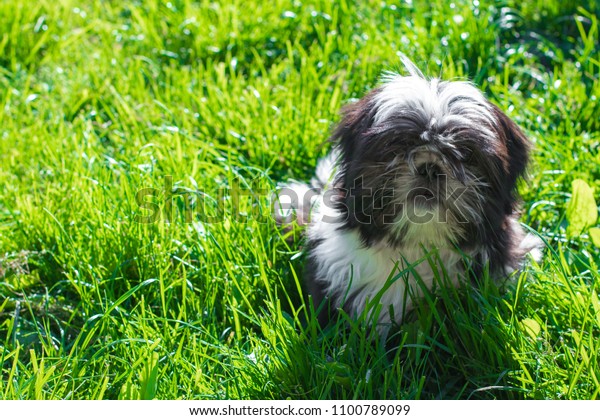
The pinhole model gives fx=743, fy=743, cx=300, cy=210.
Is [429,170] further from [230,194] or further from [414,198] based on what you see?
[230,194]

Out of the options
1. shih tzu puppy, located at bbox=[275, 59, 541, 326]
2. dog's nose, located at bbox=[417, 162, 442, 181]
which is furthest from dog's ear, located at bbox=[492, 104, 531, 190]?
dog's nose, located at bbox=[417, 162, 442, 181]

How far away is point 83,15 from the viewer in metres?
5.36

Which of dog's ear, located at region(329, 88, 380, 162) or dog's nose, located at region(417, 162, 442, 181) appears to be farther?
dog's ear, located at region(329, 88, 380, 162)

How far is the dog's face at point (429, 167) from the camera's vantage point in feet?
8.50

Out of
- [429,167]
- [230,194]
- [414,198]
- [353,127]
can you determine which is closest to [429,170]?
[429,167]

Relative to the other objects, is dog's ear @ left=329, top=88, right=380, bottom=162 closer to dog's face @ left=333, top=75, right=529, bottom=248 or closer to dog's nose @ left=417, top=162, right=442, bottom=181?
dog's face @ left=333, top=75, right=529, bottom=248

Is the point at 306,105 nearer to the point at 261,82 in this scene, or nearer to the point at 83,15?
Result: the point at 261,82

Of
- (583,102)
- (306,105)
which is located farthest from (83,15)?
(583,102)

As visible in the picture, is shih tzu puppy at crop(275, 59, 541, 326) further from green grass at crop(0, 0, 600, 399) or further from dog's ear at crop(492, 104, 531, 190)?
green grass at crop(0, 0, 600, 399)

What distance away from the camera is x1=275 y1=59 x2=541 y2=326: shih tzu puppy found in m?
2.60

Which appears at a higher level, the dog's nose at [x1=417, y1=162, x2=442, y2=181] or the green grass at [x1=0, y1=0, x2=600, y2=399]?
the dog's nose at [x1=417, y1=162, x2=442, y2=181]

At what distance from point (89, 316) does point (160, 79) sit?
2.04 m

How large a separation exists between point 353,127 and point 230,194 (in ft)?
3.26

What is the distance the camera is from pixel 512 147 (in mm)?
2873
